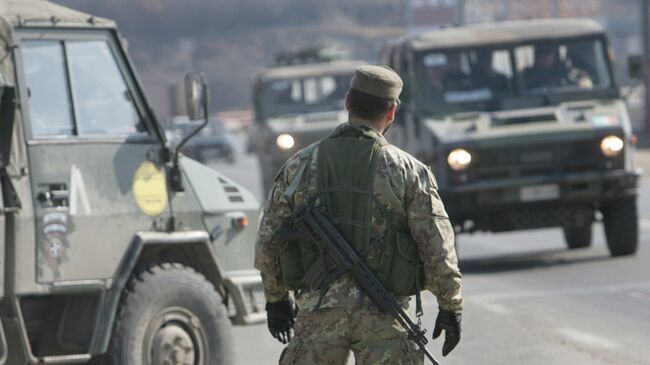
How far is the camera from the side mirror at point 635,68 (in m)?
16.3

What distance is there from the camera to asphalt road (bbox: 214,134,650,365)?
9.85 meters

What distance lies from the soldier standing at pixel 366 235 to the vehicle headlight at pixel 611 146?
1028cm

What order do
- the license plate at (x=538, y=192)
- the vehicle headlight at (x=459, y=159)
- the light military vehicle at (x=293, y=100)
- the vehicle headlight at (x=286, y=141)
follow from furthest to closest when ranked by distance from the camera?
the light military vehicle at (x=293, y=100) < the vehicle headlight at (x=286, y=141) < the license plate at (x=538, y=192) < the vehicle headlight at (x=459, y=159)

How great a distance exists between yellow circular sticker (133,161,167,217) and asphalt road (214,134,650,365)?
2138 millimetres

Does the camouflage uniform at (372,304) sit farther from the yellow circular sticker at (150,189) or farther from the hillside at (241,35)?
the hillside at (241,35)

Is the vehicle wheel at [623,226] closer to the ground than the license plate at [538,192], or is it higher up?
closer to the ground

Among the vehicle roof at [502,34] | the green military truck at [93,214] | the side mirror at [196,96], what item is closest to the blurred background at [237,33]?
the vehicle roof at [502,34]

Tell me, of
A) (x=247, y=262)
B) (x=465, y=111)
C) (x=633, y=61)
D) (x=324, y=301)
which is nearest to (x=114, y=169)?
(x=247, y=262)

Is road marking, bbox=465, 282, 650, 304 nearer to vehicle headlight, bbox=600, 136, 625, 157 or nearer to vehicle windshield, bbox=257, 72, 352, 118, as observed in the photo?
vehicle headlight, bbox=600, 136, 625, 157

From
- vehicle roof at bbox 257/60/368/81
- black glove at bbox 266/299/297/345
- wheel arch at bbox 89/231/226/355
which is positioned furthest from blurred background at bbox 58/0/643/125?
black glove at bbox 266/299/297/345

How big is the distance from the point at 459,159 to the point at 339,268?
10091 millimetres

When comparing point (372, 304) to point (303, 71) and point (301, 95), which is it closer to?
point (301, 95)

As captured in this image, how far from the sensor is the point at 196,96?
26.0 ft

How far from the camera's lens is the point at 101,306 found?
305 inches
